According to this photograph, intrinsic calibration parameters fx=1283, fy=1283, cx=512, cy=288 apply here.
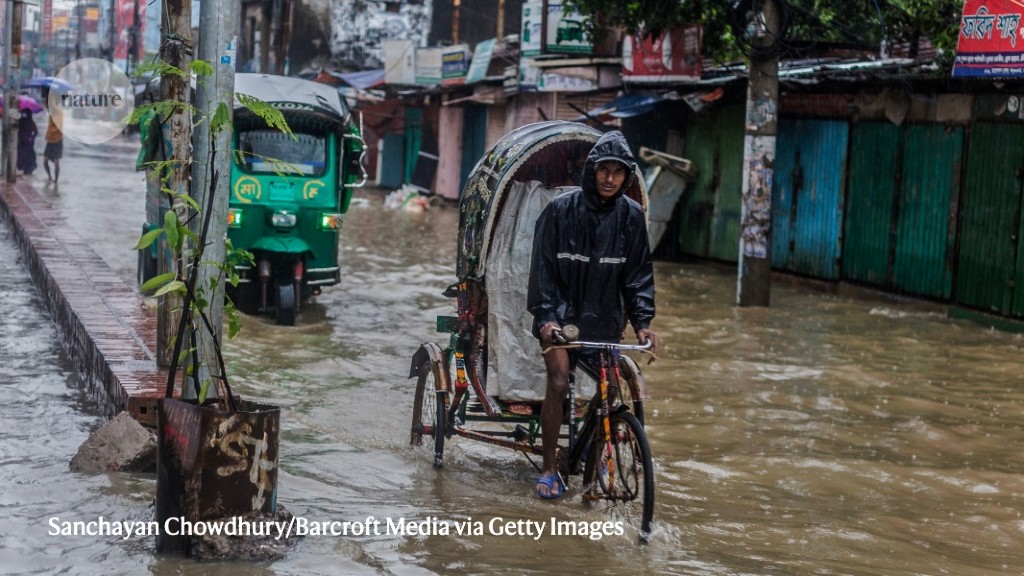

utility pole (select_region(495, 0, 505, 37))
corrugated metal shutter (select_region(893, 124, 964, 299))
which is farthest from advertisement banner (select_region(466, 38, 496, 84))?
corrugated metal shutter (select_region(893, 124, 964, 299))

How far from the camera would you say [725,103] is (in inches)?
742

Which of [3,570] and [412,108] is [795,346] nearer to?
[3,570]

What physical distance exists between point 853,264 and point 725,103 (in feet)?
12.9

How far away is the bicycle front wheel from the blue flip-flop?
168mm

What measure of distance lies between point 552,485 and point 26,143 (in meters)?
26.1

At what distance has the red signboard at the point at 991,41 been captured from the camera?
11438 mm

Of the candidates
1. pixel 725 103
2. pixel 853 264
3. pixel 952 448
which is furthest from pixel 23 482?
pixel 725 103

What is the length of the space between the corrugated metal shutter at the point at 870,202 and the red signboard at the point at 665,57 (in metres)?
2.64

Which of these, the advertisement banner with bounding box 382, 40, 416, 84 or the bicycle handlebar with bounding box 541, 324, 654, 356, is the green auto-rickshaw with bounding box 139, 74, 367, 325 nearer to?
the bicycle handlebar with bounding box 541, 324, 654, 356

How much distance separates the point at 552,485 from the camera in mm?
6223

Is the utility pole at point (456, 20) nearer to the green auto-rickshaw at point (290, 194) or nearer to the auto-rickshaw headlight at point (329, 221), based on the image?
the green auto-rickshaw at point (290, 194)

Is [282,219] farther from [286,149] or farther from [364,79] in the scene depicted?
[364,79]

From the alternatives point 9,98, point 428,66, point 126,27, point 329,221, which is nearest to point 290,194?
point 329,221

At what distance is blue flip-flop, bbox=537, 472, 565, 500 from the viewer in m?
6.22
